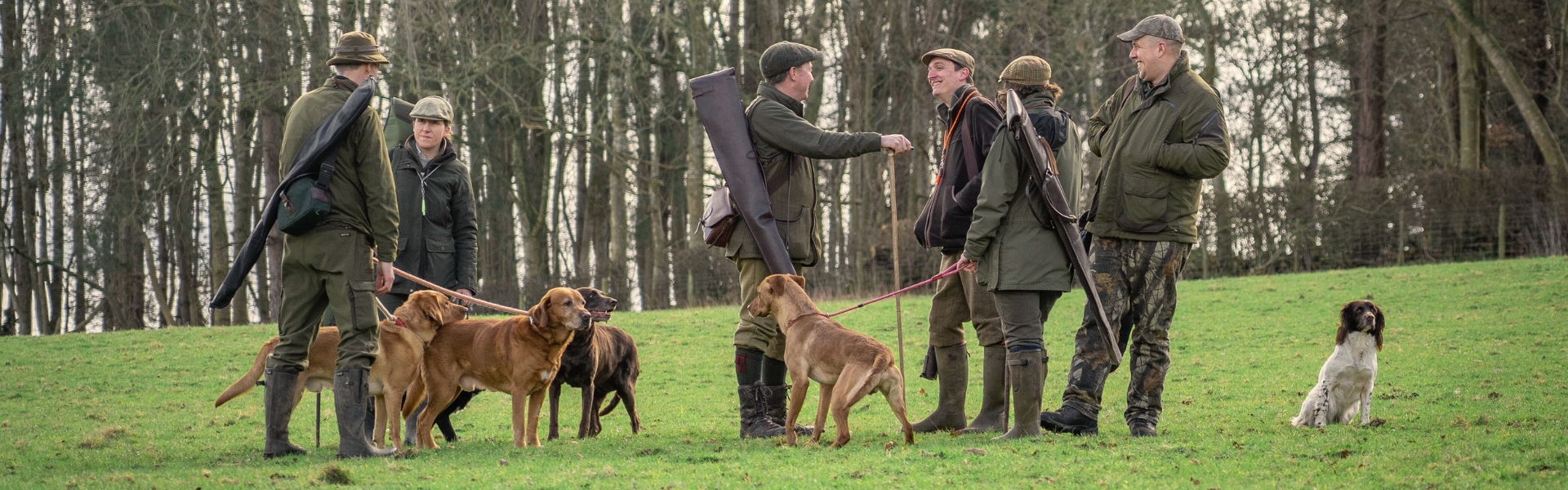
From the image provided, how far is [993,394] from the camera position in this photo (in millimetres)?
6793

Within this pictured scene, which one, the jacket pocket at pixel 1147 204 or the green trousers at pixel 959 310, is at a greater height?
the jacket pocket at pixel 1147 204

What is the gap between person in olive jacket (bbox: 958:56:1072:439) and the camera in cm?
604

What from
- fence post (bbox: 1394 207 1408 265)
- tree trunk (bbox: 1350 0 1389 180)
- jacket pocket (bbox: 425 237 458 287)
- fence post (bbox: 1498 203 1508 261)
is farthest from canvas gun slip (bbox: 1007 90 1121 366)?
tree trunk (bbox: 1350 0 1389 180)

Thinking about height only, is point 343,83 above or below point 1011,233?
above

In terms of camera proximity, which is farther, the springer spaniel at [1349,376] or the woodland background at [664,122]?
the woodland background at [664,122]

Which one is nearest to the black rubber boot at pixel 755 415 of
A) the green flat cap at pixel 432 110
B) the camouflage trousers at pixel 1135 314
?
the camouflage trousers at pixel 1135 314

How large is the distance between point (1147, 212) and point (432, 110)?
4.03 meters

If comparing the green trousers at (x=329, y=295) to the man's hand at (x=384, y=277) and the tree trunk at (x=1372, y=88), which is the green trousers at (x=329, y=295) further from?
the tree trunk at (x=1372, y=88)

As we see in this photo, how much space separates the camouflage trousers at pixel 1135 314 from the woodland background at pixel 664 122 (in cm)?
1288

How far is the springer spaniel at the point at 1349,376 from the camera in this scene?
6816mm

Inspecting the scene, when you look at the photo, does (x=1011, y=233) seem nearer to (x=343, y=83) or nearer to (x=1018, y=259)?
(x=1018, y=259)

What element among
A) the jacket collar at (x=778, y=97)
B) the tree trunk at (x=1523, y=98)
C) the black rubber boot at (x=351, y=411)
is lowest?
the black rubber boot at (x=351, y=411)

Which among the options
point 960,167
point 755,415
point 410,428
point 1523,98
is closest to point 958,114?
point 960,167

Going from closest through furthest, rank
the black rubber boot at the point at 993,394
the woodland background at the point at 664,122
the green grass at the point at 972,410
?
the green grass at the point at 972,410 → the black rubber boot at the point at 993,394 → the woodland background at the point at 664,122
